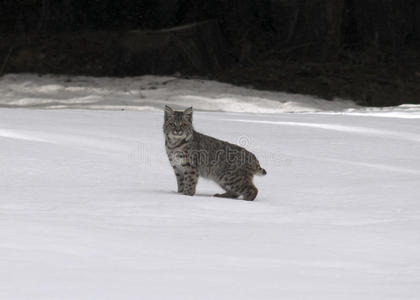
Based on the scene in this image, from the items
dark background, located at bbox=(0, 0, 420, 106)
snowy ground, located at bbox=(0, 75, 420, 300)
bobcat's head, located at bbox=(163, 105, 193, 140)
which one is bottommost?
snowy ground, located at bbox=(0, 75, 420, 300)

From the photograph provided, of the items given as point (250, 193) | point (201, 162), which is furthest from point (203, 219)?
point (201, 162)

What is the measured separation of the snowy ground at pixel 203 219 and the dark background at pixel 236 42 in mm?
6947

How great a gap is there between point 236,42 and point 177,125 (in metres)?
13.3

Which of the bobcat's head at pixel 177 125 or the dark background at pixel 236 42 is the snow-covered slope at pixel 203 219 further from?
the dark background at pixel 236 42

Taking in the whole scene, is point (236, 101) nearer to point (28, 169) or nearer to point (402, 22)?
point (402, 22)

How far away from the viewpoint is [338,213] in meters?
5.45

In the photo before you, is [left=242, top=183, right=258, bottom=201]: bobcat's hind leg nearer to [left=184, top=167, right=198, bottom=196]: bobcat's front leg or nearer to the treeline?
[left=184, top=167, right=198, bottom=196]: bobcat's front leg

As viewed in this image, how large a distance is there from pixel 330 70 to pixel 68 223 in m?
13.6

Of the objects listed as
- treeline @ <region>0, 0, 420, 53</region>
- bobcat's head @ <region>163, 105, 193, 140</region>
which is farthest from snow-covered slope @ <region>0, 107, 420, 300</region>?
treeline @ <region>0, 0, 420, 53</region>

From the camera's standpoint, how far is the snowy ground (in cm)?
335

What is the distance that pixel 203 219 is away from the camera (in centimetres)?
508

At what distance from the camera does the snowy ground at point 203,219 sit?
11.0 feet

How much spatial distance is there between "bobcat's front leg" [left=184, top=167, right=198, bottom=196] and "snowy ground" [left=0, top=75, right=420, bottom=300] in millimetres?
292

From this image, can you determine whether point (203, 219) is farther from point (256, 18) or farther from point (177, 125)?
point (256, 18)
